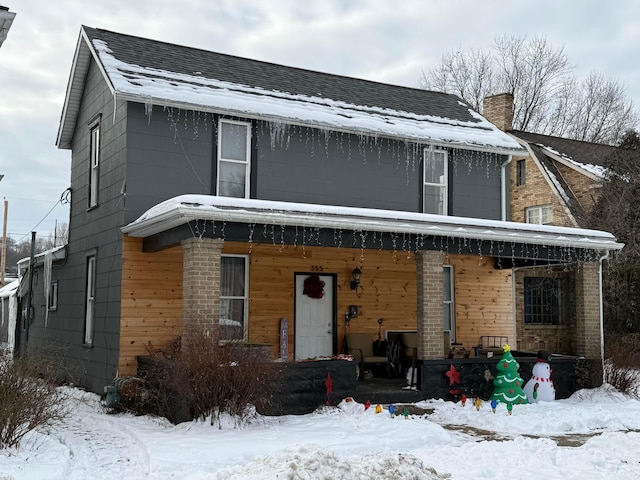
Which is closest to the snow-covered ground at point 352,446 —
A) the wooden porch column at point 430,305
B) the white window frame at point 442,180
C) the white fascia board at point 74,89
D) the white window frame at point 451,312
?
the wooden porch column at point 430,305

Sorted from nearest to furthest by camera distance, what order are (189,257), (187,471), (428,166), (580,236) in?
(187,471) → (189,257) → (580,236) → (428,166)

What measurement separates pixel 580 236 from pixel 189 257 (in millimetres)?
7617

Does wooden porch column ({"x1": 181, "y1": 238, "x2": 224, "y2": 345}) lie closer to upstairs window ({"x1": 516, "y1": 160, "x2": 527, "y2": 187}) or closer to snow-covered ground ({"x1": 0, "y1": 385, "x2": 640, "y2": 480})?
snow-covered ground ({"x1": 0, "y1": 385, "x2": 640, "y2": 480})

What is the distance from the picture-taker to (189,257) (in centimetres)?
1005

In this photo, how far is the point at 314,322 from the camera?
46.5 ft

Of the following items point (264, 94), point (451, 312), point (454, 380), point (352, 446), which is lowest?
point (352, 446)

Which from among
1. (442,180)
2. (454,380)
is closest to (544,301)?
(442,180)

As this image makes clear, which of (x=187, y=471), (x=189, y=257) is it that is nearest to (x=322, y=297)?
(x=189, y=257)

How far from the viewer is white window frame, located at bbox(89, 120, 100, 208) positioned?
1417cm

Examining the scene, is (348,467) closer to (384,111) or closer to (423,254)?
(423,254)

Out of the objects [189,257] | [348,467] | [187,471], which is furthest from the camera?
[189,257]

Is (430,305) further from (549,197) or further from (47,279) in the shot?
(549,197)

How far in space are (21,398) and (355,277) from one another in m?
7.99

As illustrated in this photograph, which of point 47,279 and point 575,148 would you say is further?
point 575,148
